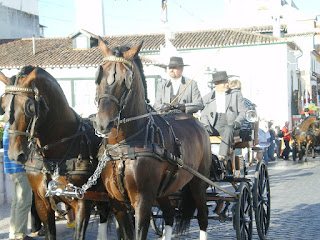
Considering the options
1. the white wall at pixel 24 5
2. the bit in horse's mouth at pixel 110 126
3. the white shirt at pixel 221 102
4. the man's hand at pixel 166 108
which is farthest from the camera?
the white wall at pixel 24 5

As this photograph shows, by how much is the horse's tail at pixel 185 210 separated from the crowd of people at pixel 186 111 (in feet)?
2.91

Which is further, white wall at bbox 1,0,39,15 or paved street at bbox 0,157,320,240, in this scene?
white wall at bbox 1,0,39,15

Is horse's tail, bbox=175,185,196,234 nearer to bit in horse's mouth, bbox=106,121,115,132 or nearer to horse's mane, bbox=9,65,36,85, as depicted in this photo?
bit in horse's mouth, bbox=106,121,115,132

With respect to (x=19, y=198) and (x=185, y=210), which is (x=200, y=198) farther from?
(x=19, y=198)

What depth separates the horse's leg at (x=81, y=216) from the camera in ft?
16.2

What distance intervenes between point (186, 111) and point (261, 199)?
2.02 metres

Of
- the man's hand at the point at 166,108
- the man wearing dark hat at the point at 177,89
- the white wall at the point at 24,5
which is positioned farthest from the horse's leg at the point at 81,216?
the white wall at the point at 24,5

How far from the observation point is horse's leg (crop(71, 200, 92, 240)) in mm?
4930

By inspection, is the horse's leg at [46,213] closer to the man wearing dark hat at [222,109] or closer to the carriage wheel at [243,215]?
the carriage wheel at [243,215]

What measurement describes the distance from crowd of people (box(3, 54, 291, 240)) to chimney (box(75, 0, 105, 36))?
27607 millimetres

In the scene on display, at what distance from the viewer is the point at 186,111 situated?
6.52 metres

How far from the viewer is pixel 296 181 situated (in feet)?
47.6

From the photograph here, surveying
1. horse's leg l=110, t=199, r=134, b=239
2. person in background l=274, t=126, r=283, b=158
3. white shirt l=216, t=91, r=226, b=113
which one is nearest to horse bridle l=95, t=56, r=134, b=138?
horse's leg l=110, t=199, r=134, b=239

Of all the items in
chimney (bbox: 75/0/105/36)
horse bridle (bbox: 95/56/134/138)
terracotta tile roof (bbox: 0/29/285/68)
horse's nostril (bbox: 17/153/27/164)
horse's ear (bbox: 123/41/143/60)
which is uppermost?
chimney (bbox: 75/0/105/36)
